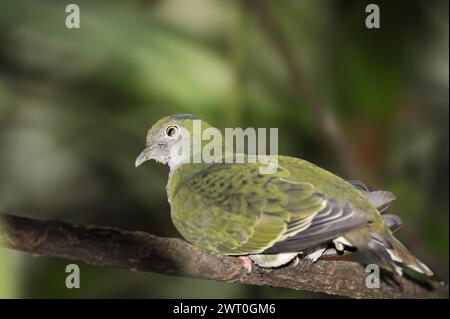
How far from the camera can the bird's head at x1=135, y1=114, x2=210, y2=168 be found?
1.44 meters

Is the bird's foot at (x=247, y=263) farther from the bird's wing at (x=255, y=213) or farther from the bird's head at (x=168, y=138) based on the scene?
the bird's head at (x=168, y=138)

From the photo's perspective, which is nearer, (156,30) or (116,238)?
(116,238)

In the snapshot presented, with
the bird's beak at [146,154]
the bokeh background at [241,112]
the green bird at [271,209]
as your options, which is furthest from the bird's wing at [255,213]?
the bokeh background at [241,112]

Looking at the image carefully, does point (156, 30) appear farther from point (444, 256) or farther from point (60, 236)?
point (444, 256)

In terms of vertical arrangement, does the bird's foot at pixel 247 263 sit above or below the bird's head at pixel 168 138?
below

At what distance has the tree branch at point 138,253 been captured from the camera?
118 cm

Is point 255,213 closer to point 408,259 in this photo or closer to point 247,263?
point 247,263

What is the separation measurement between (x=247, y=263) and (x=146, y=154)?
32 centimetres

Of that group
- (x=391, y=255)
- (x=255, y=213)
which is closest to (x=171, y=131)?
(x=255, y=213)

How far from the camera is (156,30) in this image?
7.29ft

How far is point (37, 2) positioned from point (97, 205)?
1268 millimetres

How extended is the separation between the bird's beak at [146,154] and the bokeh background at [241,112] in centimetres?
94

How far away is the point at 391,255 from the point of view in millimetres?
1271
